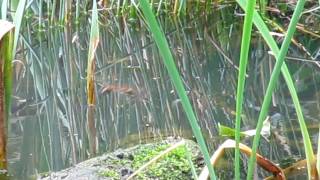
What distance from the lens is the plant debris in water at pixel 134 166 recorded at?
60.1 inches

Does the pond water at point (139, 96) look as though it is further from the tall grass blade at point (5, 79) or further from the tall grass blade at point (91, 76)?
the tall grass blade at point (5, 79)

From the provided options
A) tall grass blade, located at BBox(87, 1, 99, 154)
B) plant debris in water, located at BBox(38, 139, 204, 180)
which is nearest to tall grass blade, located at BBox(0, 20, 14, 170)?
plant debris in water, located at BBox(38, 139, 204, 180)

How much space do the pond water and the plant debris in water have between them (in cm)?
13

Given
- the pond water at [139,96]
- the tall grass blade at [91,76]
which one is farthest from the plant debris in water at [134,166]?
the tall grass blade at [91,76]

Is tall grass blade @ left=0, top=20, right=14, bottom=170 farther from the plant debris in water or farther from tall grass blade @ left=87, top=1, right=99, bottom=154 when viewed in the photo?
tall grass blade @ left=87, top=1, right=99, bottom=154

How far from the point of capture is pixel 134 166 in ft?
5.16

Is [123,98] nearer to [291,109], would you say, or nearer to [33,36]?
[291,109]

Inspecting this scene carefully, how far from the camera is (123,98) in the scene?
9.18 feet

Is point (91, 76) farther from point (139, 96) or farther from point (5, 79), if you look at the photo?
point (5, 79)

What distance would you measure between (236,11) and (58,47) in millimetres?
1721

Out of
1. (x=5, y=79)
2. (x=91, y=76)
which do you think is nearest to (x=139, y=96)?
(x=91, y=76)

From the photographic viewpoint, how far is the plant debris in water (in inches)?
60.1

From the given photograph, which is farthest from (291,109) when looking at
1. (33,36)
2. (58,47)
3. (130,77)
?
(33,36)

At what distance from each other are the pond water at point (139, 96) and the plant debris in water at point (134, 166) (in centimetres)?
13
